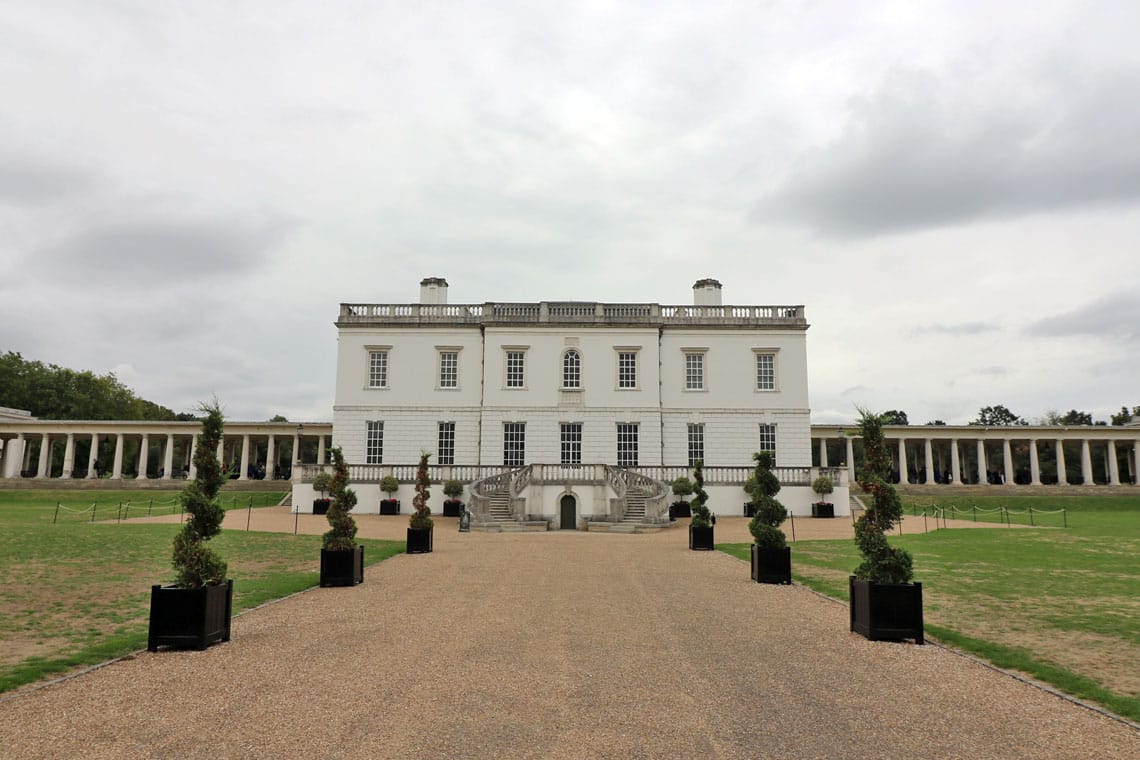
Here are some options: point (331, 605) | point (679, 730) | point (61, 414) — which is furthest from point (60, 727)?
point (61, 414)

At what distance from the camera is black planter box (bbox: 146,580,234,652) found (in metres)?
8.38

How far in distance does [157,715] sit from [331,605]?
17.8 ft

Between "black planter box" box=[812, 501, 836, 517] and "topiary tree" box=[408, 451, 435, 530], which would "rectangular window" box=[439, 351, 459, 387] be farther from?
"black planter box" box=[812, 501, 836, 517]

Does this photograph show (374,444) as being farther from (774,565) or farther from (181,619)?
(181,619)

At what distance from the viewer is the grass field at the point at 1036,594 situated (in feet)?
25.3

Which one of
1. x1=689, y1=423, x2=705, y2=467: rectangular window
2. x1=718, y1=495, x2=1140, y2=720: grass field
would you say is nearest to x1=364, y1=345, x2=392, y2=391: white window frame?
x1=689, y1=423, x2=705, y2=467: rectangular window

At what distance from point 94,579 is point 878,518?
13.6 m

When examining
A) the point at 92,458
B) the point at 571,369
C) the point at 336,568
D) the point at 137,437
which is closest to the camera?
the point at 336,568

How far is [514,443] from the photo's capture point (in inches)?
1455

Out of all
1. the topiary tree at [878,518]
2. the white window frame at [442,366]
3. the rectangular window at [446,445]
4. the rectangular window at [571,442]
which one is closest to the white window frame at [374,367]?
the white window frame at [442,366]

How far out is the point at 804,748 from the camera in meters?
5.36

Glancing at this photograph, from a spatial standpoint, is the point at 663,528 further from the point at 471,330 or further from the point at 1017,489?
the point at 1017,489

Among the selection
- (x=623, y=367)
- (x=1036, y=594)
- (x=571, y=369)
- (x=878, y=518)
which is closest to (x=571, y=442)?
(x=571, y=369)

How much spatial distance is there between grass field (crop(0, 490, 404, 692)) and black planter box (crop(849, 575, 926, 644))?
915 centimetres
